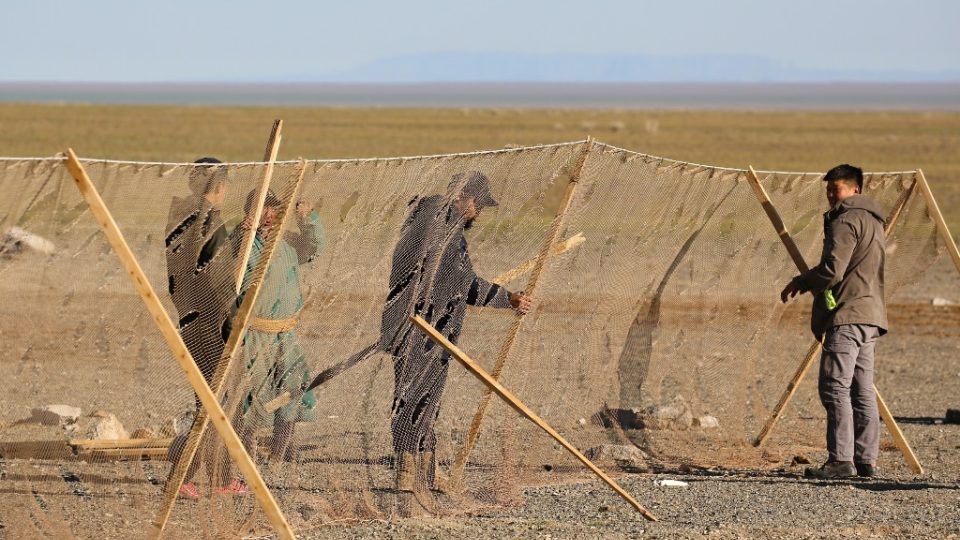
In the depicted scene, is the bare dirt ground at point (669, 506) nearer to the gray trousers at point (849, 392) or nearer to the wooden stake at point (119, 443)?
the wooden stake at point (119, 443)

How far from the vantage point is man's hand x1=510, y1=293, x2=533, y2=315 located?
27.1ft

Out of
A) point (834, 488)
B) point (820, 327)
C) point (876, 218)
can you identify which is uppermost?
point (876, 218)

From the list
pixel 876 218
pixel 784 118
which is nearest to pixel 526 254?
pixel 876 218

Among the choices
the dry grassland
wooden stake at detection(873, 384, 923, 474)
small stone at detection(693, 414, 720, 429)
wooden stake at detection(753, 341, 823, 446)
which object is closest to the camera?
wooden stake at detection(873, 384, 923, 474)

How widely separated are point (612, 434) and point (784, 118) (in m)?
76.1

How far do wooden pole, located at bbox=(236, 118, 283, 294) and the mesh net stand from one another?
4 centimetres

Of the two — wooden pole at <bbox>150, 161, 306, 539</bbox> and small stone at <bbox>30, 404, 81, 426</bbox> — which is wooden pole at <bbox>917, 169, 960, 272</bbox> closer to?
wooden pole at <bbox>150, 161, 306, 539</bbox>

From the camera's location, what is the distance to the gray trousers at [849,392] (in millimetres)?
9250

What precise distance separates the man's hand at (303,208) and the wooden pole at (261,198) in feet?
0.95

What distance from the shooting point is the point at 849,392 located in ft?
30.7

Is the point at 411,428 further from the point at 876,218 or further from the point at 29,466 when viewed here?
the point at 876,218

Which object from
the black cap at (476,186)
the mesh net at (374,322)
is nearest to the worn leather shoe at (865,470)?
the mesh net at (374,322)

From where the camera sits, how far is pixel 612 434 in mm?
9859

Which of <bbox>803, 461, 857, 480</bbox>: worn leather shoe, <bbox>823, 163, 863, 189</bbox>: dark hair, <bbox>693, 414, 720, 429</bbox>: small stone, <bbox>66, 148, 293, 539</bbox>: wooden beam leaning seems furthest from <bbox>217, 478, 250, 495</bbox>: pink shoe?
<bbox>693, 414, 720, 429</bbox>: small stone
